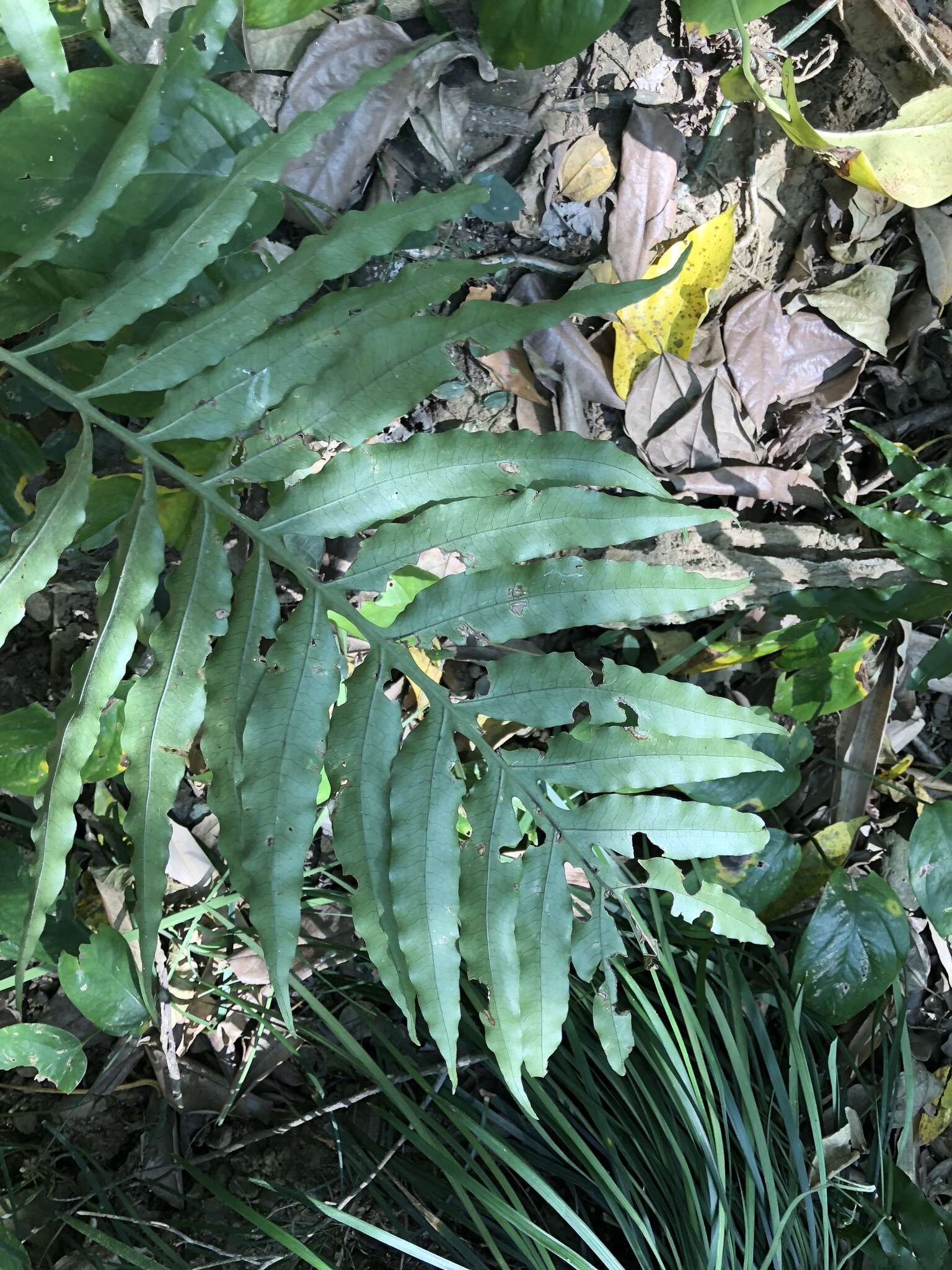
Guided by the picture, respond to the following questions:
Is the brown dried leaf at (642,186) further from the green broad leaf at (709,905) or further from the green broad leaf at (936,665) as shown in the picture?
the green broad leaf at (709,905)

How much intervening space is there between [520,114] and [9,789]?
54.9 inches

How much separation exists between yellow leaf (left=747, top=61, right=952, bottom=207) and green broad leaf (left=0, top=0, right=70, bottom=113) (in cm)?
111

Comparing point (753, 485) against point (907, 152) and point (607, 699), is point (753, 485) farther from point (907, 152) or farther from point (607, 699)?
point (607, 699)

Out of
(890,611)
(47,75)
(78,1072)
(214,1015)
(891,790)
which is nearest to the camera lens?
(47,75)

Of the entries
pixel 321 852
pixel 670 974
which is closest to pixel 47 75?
pixel 321 852

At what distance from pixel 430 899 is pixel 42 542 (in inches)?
24.0

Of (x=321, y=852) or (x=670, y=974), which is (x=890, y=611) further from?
(x=321, y=852)

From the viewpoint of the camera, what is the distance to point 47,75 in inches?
41.8

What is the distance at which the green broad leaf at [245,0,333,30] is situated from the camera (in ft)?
4.08

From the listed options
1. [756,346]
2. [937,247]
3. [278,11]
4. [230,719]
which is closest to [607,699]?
[230,719]

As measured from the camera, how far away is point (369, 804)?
1.02 metres

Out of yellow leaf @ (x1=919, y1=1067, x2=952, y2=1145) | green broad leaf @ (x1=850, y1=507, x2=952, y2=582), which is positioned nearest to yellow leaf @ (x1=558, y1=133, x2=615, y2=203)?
green broad leaf @ (x1=850, y1=507, x2=952, y2=582)

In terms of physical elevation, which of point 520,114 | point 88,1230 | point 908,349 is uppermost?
point 520,114

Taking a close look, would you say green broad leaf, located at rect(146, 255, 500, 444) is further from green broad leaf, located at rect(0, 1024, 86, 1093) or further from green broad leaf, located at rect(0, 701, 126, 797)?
green broad leaf, located at rect(0, 1024, 86, 1093)
